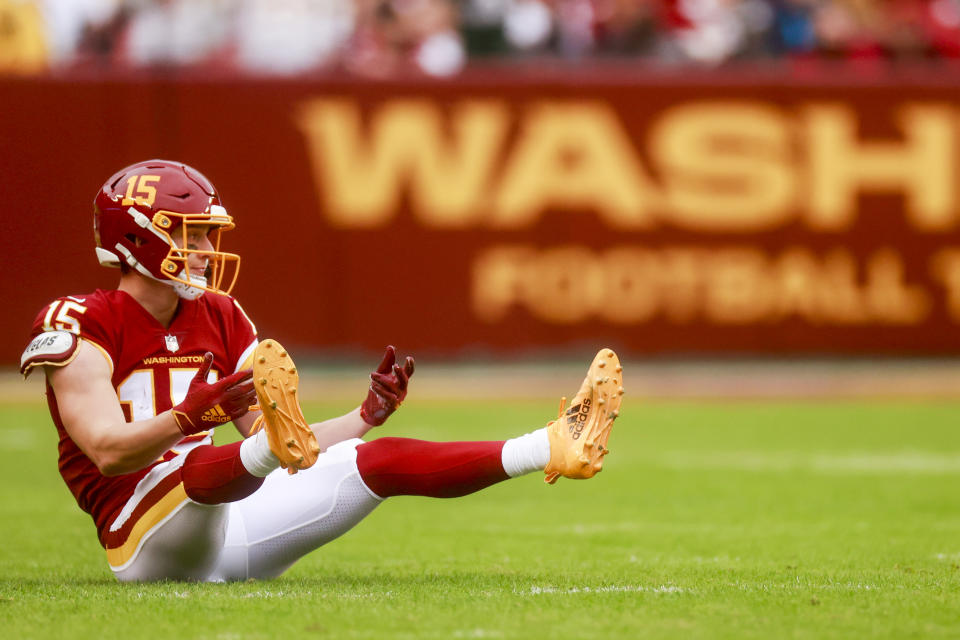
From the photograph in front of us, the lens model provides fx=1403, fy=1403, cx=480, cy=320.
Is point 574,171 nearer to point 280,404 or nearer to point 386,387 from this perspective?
point 386,387

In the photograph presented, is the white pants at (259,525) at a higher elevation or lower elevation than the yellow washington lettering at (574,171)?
lower

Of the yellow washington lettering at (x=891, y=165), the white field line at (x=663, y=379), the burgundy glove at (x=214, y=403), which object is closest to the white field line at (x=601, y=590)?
the burgundy glove at (x=214, y=403)

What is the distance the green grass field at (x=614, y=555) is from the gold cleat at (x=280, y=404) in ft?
1.51

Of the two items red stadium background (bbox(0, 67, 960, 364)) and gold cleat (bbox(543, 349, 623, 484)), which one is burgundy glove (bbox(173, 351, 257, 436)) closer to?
gold cleat (bbox(543, 349, 623, 484))

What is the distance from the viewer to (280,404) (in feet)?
12.9

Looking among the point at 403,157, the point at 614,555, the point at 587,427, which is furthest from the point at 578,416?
the point at 403,157

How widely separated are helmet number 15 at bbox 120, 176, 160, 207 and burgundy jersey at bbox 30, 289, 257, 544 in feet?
0.98

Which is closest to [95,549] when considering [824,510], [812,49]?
[824,510]

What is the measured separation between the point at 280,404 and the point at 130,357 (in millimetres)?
697

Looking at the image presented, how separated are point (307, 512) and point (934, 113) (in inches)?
394

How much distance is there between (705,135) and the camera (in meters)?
12.8

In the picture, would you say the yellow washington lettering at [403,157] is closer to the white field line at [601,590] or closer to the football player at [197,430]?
the football player at [197,430]

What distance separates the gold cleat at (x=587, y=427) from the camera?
414cm

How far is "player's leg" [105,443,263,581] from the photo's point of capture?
416cm
